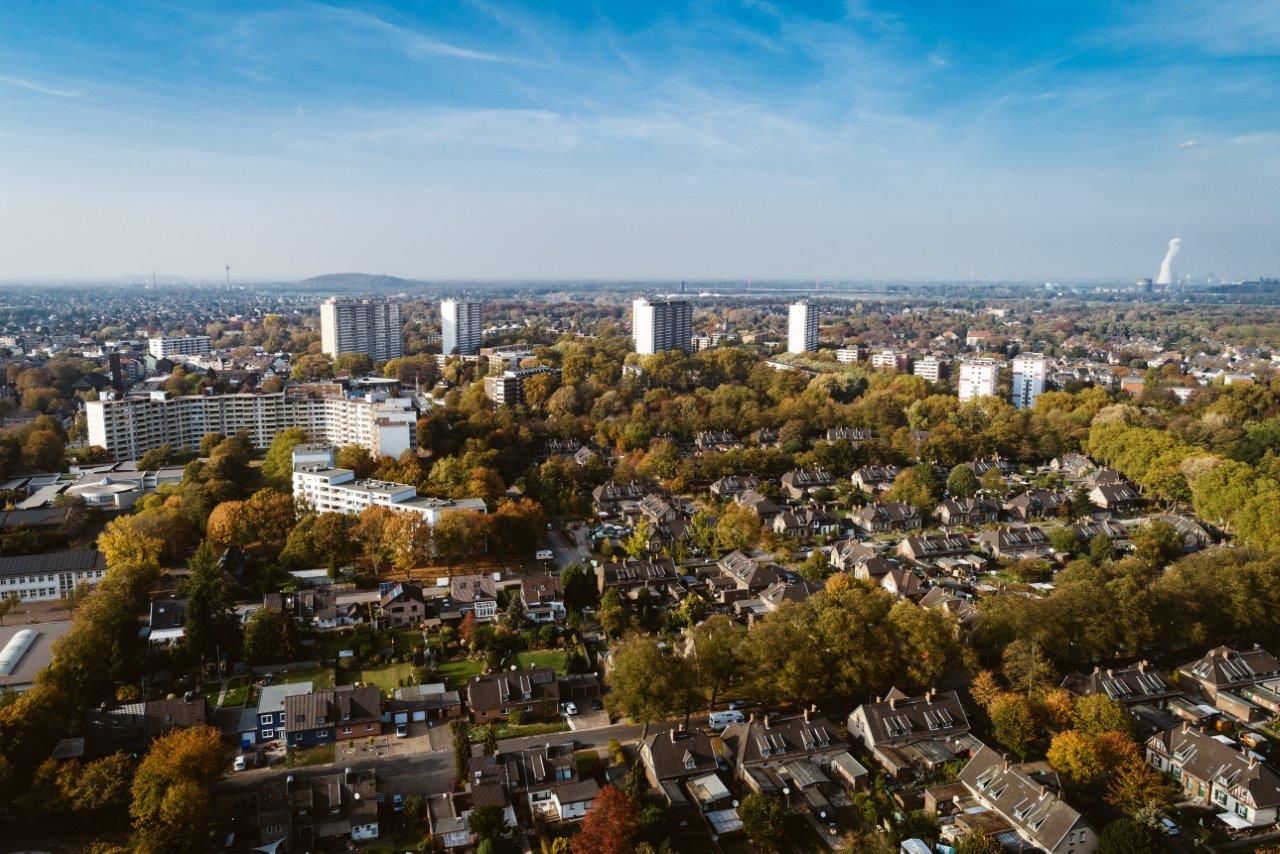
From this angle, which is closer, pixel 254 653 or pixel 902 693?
pixel 902 693

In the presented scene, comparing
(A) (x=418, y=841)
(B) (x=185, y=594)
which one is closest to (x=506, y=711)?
(A) (x=418, y=841)

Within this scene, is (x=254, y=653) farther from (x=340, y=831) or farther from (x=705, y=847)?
(x=705, y=847)

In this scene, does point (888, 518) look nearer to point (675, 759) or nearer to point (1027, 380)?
point (675, 759)

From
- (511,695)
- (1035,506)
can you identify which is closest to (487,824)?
(511,695)

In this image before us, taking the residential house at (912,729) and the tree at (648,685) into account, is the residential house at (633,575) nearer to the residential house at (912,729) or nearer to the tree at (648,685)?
the tree at (648,685)

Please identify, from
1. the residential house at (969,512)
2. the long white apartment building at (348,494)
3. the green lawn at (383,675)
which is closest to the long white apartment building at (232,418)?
the long white apartment building at (348,494)

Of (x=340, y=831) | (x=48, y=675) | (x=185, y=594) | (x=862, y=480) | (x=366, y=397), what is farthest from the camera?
(x=366, y=397)
